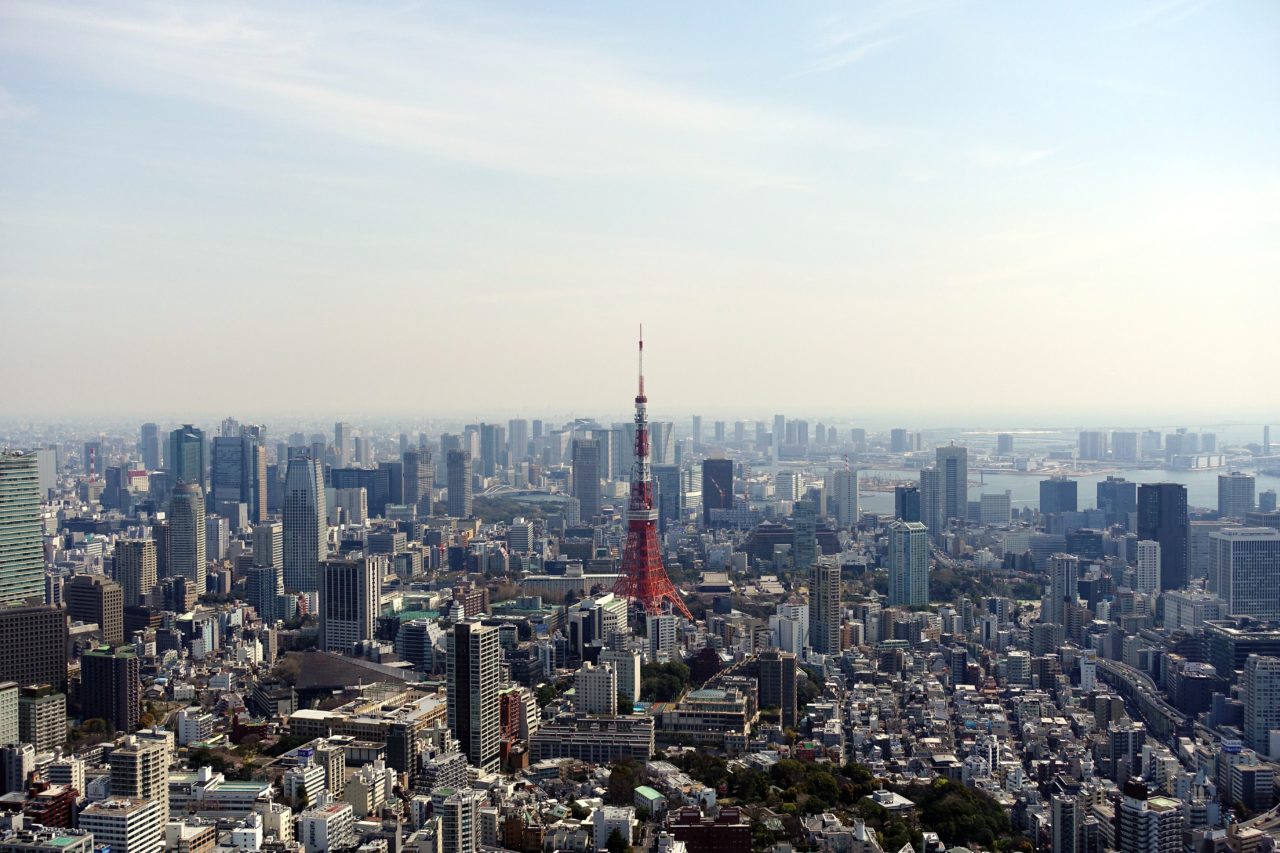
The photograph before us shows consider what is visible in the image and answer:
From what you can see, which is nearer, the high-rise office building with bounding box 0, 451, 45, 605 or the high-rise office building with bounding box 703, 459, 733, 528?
the high-rise office building with bounding box 0, 451, 45, 605

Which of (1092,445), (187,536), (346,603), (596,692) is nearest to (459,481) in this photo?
(187,536)

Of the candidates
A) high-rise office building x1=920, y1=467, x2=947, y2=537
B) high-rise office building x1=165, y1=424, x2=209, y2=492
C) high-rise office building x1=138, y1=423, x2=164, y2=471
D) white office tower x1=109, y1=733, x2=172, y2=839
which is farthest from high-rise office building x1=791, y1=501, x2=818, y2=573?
white office tower x1=109, y1=733, x2=172, y2=839

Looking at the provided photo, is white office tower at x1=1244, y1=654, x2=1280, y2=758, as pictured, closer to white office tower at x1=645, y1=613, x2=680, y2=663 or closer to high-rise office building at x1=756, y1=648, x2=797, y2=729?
high-rise office building at x1=756, y1=648, x2=797, y2=729

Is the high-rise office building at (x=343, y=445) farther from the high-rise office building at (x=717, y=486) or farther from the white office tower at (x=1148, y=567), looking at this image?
the white office tower at (x=1148, y=567)

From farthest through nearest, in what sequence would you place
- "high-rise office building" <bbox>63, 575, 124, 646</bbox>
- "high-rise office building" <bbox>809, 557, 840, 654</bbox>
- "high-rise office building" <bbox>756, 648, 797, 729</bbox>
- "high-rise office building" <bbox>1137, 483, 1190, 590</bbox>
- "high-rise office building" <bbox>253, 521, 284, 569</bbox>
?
"high-rise office building" <bbox>253, 521, 284, 569</bbox> < "high-rise office building" <bbox>1137, 483, 1190, 590</bbox> < "high-rise office building" <bbox>809, 557, 840, 654</bbox> < "high-rise office building" <bbox>63, 575, 124, 646</bbox> < "high-rise office building" <bbox>756, 648, 797, 729</bbox>

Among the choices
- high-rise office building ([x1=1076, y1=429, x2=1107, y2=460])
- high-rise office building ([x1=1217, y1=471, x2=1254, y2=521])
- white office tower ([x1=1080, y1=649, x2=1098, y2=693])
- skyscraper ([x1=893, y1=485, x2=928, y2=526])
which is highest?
high-rise office building ([x1=1076, y1=429, x2=1107, y2=460])

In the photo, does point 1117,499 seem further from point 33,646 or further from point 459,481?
point 33,646
